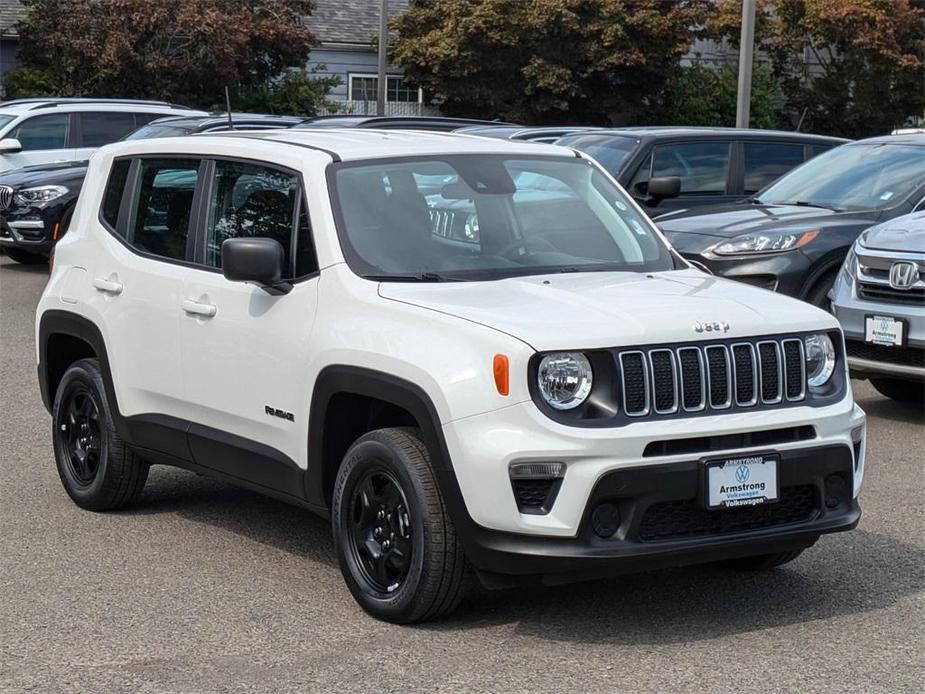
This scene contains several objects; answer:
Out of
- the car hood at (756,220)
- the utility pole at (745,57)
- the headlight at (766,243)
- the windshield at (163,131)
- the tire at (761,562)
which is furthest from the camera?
the utility pole at (745,57)

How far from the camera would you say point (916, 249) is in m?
9.56

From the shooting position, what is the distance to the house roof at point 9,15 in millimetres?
39438

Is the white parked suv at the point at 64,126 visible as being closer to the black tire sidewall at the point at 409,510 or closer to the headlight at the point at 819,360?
the black tire sidewall at the point at 409,510

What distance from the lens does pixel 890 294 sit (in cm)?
963

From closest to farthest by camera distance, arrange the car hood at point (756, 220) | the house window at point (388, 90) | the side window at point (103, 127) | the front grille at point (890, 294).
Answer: the front grille at point (890, 294) < the car hood at point (756, 220) < the side window at point (103, 127) < the house window at point (388, 90)

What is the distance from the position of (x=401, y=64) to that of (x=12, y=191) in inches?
1044

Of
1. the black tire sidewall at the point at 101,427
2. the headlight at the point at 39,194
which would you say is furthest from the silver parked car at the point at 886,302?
the headlight at the point at 39,194

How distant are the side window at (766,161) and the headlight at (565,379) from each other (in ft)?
32.2

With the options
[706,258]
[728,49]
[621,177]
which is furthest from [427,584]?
[728,49]

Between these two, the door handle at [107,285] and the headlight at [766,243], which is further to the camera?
the headlight at [766,243]

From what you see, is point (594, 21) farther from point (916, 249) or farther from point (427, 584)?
point (427, 584)

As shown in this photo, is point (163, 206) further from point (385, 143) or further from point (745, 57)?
point (745, 57)

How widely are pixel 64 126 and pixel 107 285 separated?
46.0 feet

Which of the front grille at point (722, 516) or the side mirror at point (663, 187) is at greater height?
the side mirror at point (663, 187)
